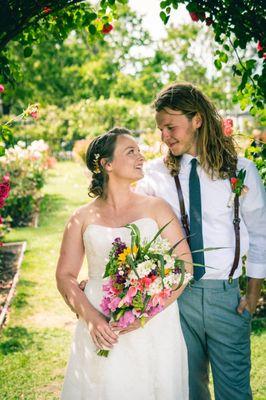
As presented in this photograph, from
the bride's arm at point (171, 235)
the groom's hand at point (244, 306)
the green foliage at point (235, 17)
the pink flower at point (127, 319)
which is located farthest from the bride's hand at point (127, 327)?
the green foliage at point (235, 17)

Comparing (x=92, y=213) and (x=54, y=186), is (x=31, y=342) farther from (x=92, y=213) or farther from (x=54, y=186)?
(x=54, y=186)

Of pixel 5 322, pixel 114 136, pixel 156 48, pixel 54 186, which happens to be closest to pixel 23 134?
pixel 156 48

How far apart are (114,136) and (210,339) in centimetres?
143

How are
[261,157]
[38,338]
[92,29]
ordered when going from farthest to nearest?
[38,338]
[261,157]
[92,29]

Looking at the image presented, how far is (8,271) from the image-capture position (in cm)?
834

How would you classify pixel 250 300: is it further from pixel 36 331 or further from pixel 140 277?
pixel 36 331

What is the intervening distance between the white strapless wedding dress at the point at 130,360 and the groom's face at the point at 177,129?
0.52m

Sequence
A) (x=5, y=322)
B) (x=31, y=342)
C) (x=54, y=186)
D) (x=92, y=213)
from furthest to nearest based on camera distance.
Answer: (x=54, y=186) < (x=5, y=322) < (x=31, y=342) < (x=92, y=213)

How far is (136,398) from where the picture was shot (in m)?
3.11

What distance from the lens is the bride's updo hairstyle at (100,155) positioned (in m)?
3.31

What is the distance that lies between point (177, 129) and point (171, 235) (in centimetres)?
68

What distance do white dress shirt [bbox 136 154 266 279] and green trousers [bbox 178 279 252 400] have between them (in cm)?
11

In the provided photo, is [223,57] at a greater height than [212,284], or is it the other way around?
[223,57]

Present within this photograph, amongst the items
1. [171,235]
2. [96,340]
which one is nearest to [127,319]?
[96,340]
